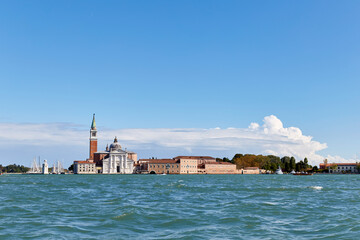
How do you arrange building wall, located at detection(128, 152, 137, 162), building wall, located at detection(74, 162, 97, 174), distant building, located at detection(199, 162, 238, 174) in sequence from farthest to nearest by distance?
1. building wall, located at detection(128, 152, 137, 162)
2. distant building, located at detection(199, 162, 238, 174)
3. building wall, located at detection(74, 162, 97, 174)

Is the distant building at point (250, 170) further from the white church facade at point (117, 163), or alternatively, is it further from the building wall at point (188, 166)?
the white church facade at point (117, 163)

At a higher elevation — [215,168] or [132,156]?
[132,156]

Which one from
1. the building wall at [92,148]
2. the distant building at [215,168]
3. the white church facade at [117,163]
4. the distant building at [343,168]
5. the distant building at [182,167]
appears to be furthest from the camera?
the building wall at [92,148]

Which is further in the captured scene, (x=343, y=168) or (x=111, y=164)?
(x=343, y=168)

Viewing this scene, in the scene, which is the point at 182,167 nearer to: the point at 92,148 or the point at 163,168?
the point at 163,168

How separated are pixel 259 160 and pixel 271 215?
168 m

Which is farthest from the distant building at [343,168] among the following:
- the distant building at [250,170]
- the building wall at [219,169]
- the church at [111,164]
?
the church at [111,164]

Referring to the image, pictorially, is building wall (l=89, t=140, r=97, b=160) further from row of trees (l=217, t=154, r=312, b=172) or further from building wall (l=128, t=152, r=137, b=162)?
row of trees (l=217, t=154, r=312, b=172)

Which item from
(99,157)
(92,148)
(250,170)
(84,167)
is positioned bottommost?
(250,170)

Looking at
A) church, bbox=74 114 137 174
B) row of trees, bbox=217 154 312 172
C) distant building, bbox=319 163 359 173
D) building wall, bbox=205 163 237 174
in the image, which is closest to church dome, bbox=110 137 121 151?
church, bbox=74 114 137 174

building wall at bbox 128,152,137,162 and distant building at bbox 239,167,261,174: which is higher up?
building wall at bbox 128,152,137,162

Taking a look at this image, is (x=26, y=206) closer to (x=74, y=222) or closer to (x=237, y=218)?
(x=74, y=222)

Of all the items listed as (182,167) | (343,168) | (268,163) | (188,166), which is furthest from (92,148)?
(343,168)

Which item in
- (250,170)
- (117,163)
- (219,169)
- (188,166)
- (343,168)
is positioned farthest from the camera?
(343,168)
